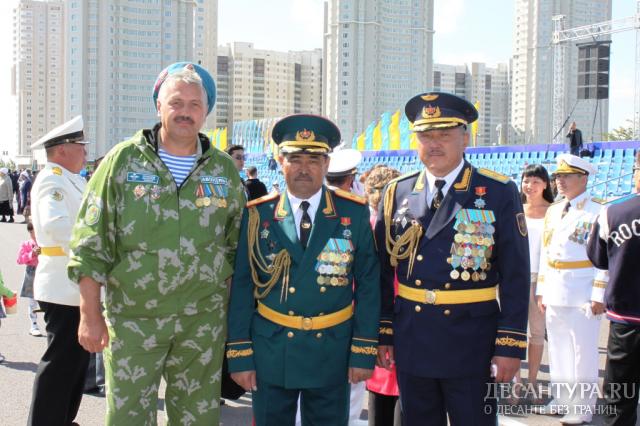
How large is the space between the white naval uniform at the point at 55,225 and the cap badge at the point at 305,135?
1909 mm

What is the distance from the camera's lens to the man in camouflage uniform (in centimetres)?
Answer: 296

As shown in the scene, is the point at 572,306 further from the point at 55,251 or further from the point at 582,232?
the point at 55,251

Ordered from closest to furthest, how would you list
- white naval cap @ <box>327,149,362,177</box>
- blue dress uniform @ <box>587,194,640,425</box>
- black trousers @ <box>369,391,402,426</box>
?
1. black trousers @ <box>369,391,402,426</box>
2. blue dress uniform @ <box>587,194,640,425</box>
3. white naval cap @ <box>327,149,362,177</box>

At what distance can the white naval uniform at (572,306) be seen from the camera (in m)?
4.93

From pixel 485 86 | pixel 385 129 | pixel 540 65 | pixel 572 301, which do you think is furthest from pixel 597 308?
pixel 485 86

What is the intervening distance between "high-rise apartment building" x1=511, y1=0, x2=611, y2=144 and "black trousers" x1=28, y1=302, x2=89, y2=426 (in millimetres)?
88319

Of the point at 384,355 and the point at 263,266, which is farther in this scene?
the point at 384,355

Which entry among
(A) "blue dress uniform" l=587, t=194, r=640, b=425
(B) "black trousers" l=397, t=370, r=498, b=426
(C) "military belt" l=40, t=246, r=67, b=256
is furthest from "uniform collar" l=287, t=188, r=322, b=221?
(A) "blue dress uniform" l=587, t=194, r=640, b=425

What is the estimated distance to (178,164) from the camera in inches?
123

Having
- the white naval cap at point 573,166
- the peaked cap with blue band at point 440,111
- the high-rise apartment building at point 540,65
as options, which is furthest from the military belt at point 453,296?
the high-rise apartment building at point 540,65

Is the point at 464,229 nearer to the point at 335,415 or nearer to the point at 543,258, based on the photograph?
the point at 335,415

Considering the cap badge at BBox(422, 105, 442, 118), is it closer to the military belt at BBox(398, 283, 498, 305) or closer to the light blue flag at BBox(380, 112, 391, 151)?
the military belt at BBox(398, 283, 498, 305)

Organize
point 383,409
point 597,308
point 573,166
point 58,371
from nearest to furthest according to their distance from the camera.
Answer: point 383,409
point 58,371
point 597,308
point 573,166

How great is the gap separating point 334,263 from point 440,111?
0.88 metres
